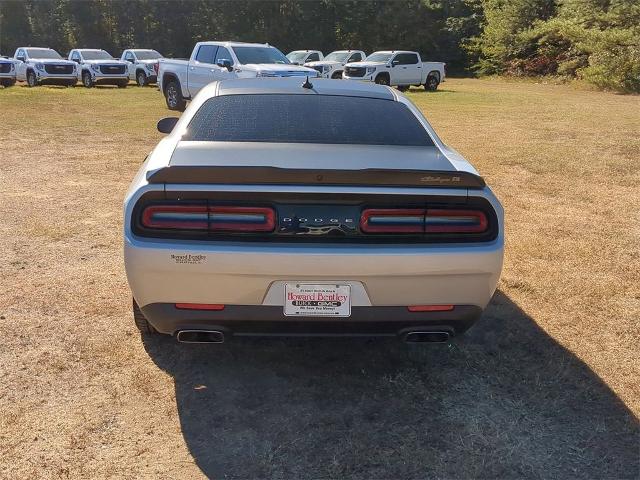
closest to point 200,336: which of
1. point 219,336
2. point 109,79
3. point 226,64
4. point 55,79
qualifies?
point 219,336

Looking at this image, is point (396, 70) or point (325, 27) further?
point (325, 27)

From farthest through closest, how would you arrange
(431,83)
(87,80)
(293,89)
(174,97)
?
(431,83) → (87,80) → (174,97) → (293,89)

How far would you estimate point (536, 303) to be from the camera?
4617mm

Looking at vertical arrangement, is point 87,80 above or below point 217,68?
below

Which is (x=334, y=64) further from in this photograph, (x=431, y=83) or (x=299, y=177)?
(x=299, y=177)

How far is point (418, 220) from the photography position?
307 centimetres

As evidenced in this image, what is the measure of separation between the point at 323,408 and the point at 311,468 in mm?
498

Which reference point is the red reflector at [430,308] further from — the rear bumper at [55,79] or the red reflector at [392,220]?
the rear bumper at [55,79]

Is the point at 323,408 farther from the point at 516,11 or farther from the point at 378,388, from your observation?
the point at 516,11

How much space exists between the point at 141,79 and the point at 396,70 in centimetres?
1209

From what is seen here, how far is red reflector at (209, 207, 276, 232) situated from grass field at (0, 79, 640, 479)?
925 millimetres

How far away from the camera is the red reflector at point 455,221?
3084 mm

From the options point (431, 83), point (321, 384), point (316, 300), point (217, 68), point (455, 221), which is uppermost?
point (455, 221)

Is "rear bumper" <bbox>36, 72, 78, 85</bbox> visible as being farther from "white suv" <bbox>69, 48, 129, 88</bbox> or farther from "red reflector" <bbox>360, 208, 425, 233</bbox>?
"red reflector" <bbox>360, 208, 425, 233</bbox>
